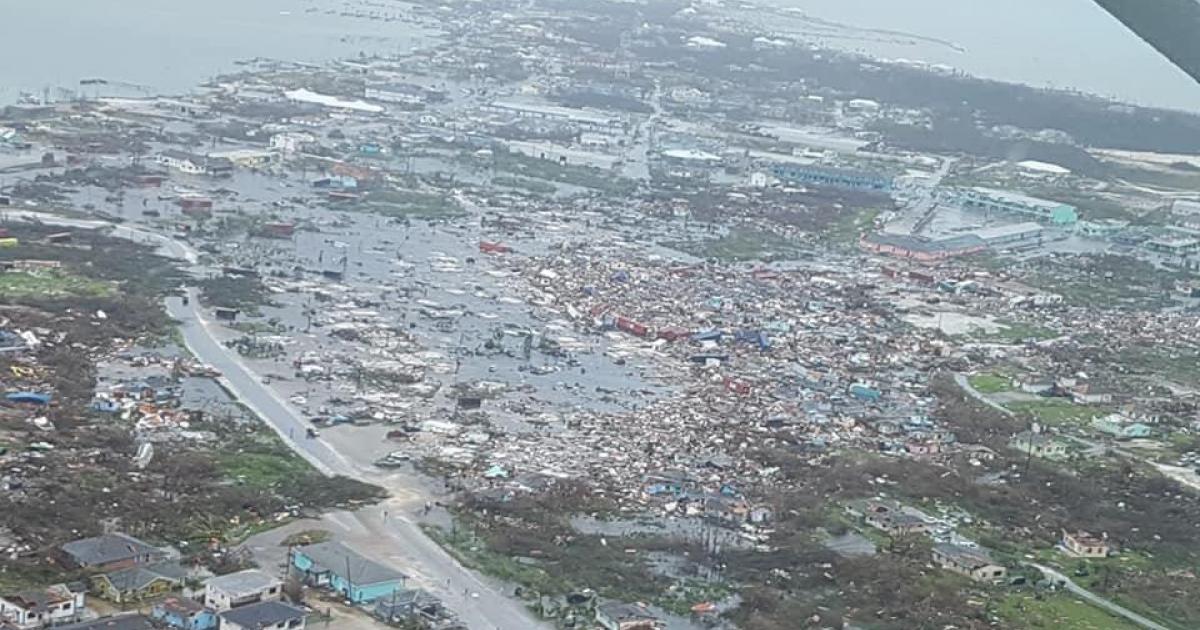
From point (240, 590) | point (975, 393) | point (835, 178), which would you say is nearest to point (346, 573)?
point (240, 590)

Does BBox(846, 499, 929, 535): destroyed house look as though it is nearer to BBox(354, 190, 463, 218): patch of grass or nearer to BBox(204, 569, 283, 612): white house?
BBox(204, 569, 283, 612): white house

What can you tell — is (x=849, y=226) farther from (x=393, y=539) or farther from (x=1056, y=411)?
(x=393, y=539)

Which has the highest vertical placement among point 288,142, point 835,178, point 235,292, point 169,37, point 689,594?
point 169,37

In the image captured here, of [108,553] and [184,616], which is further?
[108,553]

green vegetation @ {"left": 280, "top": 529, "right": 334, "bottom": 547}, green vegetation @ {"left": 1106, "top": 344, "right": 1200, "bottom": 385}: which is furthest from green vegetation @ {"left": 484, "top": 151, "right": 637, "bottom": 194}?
green vegetation @ {"left": 280, "top": 529, "right": 334, "bottom": 547}

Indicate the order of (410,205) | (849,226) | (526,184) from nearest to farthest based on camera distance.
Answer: (410,205)
(849,226)
(526,184)

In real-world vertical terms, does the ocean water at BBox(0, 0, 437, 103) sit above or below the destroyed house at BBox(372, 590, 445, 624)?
above

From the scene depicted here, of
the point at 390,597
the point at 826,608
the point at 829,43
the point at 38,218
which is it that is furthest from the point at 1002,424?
the point at 829,43

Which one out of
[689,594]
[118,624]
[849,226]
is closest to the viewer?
[118,624]
